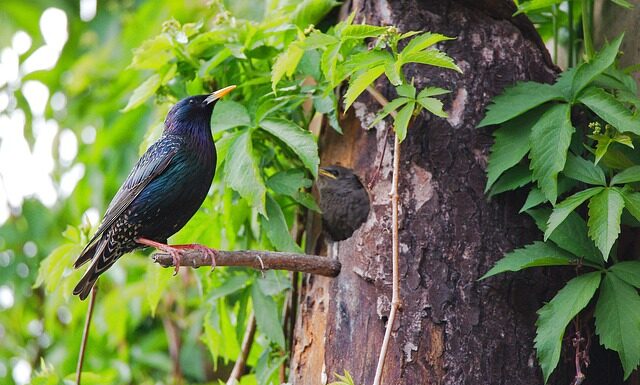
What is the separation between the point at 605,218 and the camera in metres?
2.52

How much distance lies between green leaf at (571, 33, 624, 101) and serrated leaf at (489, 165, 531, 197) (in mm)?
286

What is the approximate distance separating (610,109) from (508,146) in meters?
0.34

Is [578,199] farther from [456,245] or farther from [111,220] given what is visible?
[111,220]

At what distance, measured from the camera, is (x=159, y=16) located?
188 inches

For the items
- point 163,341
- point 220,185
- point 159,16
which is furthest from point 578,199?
point 163,341

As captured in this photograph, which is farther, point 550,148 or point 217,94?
point 217,94

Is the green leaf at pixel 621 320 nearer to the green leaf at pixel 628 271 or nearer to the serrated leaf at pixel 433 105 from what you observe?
the green leaf at pixel 628 271

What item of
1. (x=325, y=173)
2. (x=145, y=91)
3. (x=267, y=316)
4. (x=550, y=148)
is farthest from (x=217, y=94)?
(x=550, y=148)

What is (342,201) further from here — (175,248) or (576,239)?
(576,239)

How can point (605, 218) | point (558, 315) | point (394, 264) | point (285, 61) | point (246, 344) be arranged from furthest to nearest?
point (246, 344), point (285, 61), point (394, 264), point (558, 315), point (605, 218)

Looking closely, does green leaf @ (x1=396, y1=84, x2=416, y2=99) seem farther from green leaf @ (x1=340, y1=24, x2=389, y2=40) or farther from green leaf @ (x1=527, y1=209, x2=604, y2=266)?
green leaf @ (x1=527, y1=209, x2=604, y2=266)

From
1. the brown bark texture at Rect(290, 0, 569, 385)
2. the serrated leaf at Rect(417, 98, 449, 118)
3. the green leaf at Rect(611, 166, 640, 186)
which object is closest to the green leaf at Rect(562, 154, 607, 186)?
the green leaf at Rect(611, 166, 640, 186)

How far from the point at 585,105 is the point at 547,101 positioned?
0.48 ft

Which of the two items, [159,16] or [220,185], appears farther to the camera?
[159,16]
